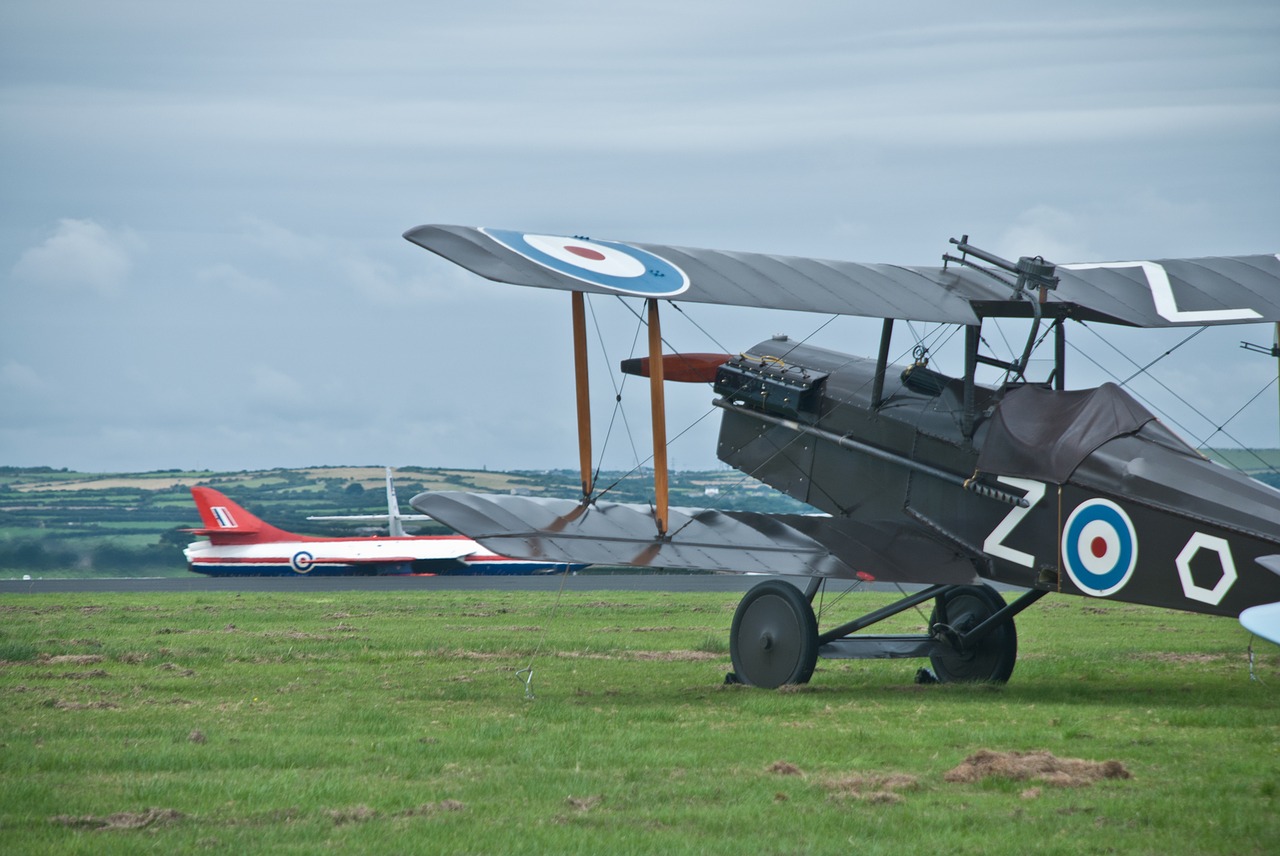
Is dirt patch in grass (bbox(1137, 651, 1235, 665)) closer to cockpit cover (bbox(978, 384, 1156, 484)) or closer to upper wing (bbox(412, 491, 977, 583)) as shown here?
upper wing (bbox(412, 491, 977, 583))

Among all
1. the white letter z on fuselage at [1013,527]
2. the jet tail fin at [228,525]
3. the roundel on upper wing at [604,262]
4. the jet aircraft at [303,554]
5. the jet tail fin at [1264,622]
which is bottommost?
the jet aircraft at [303,554]

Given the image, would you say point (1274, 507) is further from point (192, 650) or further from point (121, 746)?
point (192, 650)

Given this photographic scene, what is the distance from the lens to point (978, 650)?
12.7 m

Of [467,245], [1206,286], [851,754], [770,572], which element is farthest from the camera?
[1206,286]

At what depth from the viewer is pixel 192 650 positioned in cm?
1570

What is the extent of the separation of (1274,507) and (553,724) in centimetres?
551

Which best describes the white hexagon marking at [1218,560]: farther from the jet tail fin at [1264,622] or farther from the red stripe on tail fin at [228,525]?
the red stripe on tail fin at [228,525]

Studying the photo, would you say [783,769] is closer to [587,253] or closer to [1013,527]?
[1013,527]

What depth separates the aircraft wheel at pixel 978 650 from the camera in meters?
12.6

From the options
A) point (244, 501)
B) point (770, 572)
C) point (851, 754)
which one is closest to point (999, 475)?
point (770, 572)

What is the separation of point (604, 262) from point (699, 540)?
8.49 ft

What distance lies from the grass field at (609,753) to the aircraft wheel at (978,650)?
16.1 inches

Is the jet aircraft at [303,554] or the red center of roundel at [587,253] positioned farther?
the jet aircraft at [303,554]

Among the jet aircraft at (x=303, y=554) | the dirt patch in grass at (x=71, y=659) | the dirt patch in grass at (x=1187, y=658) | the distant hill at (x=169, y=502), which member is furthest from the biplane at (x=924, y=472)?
the distant hill at (x=169, y=502)
